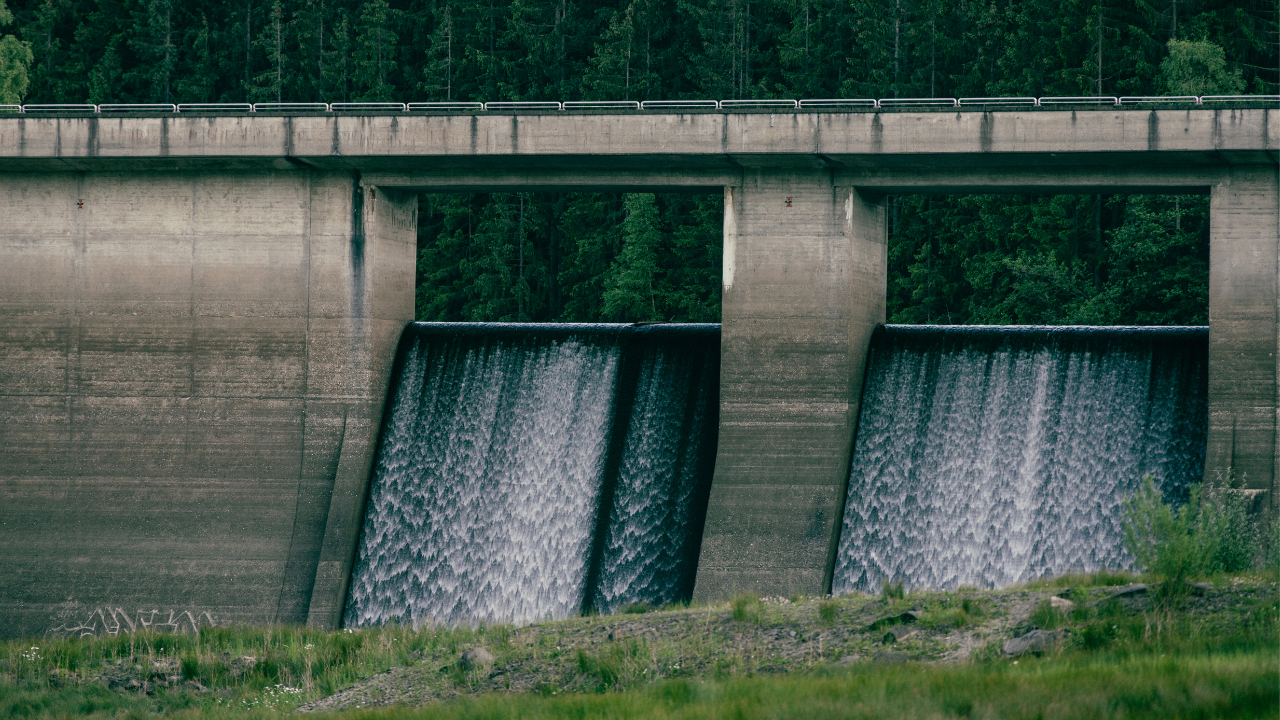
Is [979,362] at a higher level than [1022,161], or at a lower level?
lower

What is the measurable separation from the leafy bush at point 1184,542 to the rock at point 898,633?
2997 mm

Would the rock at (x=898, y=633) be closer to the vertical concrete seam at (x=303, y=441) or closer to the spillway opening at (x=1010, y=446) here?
the spillway opening at (x=1010, y=446)

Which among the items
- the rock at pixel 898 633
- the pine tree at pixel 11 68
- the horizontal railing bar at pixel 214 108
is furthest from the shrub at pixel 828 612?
the pine tree at pixel 11 68

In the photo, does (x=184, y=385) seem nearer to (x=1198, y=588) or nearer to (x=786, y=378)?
(x=786, y=378)

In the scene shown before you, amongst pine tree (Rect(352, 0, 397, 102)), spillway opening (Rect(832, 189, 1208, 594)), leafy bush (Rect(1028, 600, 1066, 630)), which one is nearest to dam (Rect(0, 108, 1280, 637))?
spillway opening (Rect(832, 189, 1208, 594))

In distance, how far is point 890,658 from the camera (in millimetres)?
16969

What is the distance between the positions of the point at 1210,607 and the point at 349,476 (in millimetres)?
18452

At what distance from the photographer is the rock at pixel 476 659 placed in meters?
18.8

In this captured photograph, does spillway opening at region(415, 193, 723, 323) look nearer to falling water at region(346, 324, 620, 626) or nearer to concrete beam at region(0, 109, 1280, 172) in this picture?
falling water at region(346, 324, 620, 626)

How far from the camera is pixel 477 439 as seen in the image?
103ft

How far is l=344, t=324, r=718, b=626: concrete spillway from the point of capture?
97.1 ft

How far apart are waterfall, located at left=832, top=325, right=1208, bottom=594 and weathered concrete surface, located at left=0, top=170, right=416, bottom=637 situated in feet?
34.5

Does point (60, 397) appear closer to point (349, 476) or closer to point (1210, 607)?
point (349, 476)

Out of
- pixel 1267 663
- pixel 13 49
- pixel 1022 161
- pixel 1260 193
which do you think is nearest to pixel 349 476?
pixel 1022 161
